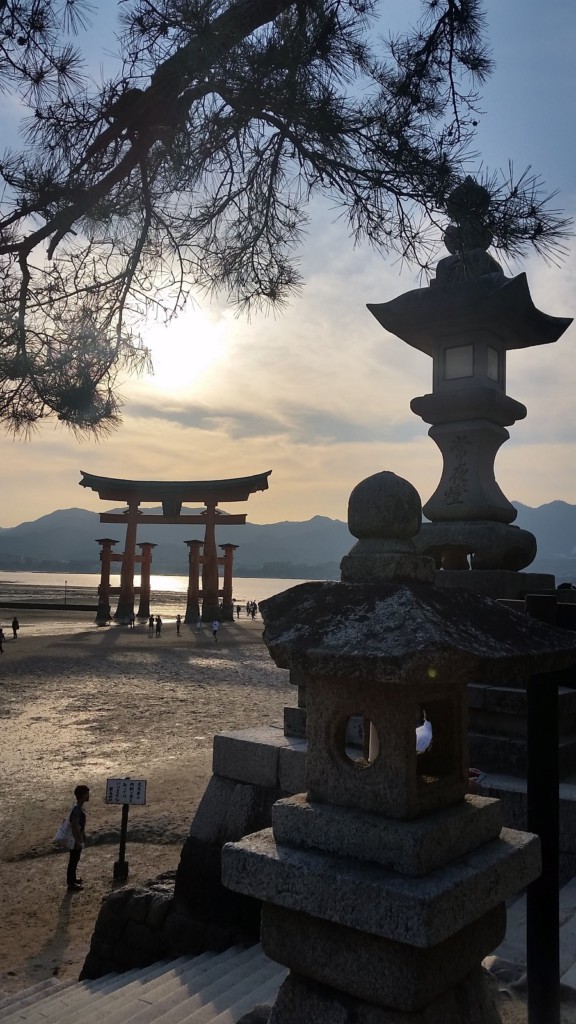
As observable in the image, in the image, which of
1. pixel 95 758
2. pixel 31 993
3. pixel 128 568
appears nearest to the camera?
pixel 31 993

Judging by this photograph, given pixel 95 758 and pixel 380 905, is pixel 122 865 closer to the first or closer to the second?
pixel 95 758

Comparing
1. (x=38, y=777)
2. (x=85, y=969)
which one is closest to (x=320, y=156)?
(x=85, y=969)

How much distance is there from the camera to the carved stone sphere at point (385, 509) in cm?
235

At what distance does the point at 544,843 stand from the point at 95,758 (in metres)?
8.52

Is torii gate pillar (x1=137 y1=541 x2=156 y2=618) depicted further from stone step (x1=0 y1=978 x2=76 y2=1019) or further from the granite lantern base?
the granite lantern base

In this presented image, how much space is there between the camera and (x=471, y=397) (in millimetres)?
6547

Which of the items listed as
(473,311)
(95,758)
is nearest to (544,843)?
(473,311)

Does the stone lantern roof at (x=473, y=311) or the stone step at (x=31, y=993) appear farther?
the stone lantern roof at (x=473, y=311)

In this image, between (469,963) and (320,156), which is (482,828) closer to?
(469,963)

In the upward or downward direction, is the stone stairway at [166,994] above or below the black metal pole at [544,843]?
below

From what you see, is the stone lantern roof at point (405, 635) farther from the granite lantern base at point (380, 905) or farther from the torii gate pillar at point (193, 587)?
the torii gate pillar at point (193, 587)

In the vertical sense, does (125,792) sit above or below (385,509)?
below

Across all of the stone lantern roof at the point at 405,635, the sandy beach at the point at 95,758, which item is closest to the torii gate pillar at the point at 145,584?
the sandy beach at the point at 95,758

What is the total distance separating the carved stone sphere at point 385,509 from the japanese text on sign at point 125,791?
4865 millimetres
